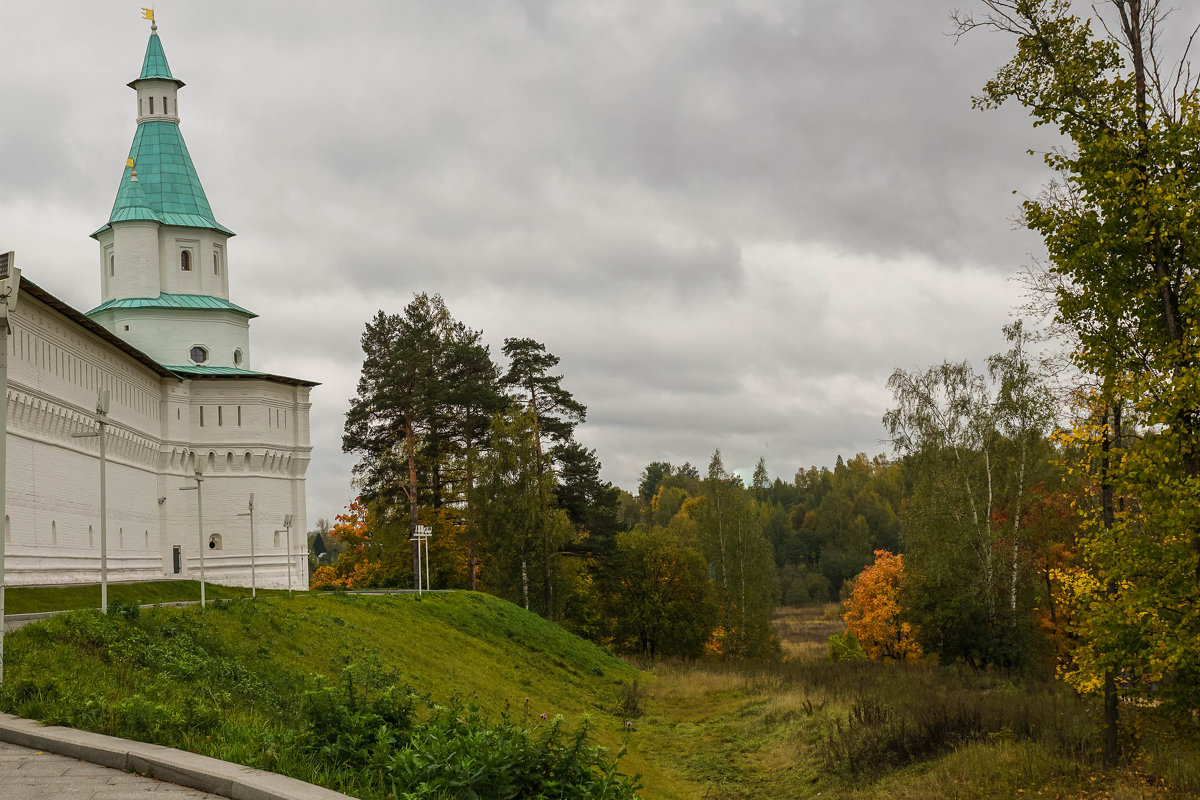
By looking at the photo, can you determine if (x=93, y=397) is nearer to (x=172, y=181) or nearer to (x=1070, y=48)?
(x=172, y=181)

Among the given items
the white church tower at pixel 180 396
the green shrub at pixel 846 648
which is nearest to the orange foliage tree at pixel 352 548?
the white church tower at pixel 180 396

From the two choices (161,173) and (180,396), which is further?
(161,173)

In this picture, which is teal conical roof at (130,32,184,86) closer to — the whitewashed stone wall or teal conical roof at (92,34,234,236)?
teal conical roof at (92,34,234,236)

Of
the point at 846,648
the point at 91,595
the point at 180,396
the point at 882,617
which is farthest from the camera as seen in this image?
the point at 846,648

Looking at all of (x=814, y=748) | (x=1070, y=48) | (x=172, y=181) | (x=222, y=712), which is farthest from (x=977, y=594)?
(x=172, y=181)

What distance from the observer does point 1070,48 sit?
1461cm

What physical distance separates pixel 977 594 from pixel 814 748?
53.9 ft

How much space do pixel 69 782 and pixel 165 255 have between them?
1965 inches

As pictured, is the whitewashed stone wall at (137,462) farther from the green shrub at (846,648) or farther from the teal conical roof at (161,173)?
the green shrub at (846,648)

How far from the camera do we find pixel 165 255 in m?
53.7

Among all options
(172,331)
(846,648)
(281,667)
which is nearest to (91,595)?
(281,667)

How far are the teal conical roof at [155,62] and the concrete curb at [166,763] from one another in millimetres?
51465

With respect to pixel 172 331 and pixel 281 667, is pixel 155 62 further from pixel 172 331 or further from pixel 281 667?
pixel 281 667

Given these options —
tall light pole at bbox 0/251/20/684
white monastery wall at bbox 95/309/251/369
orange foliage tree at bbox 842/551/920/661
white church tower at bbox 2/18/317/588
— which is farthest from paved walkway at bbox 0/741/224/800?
white monastery wall at bbox 95/309/251/369
